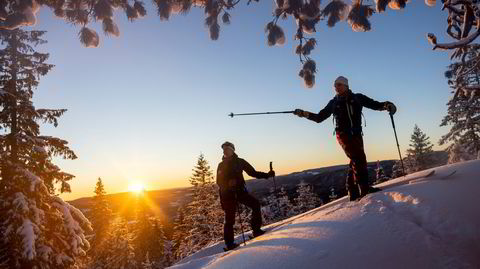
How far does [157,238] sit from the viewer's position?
64.8 m

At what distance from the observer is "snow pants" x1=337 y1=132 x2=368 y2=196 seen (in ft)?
19.0

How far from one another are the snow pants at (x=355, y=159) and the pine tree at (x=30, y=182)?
42.6ft

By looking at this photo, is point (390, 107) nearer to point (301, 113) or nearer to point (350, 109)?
point (350, 109)

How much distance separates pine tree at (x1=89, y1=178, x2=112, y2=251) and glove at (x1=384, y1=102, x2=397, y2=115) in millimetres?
45797

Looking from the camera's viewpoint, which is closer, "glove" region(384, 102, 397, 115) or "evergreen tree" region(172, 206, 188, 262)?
"glove" region(384, 102, 397, 115)

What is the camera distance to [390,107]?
19.8ft

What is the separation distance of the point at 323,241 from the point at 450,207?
143 cm

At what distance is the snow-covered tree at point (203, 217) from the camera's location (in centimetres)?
3044

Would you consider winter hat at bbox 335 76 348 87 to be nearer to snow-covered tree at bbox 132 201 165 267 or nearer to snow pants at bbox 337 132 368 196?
snow pants at bbox 337 132 368 196

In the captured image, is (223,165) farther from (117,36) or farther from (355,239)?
(355,239)

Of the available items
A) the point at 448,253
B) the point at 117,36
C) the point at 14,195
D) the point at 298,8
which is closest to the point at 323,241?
the point at 448,253

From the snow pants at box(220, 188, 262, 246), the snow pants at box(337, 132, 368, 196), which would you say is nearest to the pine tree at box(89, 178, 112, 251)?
the snow pants at box(220, 188, 262, 246)

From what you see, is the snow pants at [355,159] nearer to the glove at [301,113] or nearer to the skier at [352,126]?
the skier at [352,126]

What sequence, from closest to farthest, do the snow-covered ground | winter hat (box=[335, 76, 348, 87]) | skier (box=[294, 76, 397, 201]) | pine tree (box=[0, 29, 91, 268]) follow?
the snow-covered ground, skier (box=[294, 76, 397, 201]), winter hat (box=[335, 76, 348, 87]), pine tree (box=[0, 29, 91, 268])
